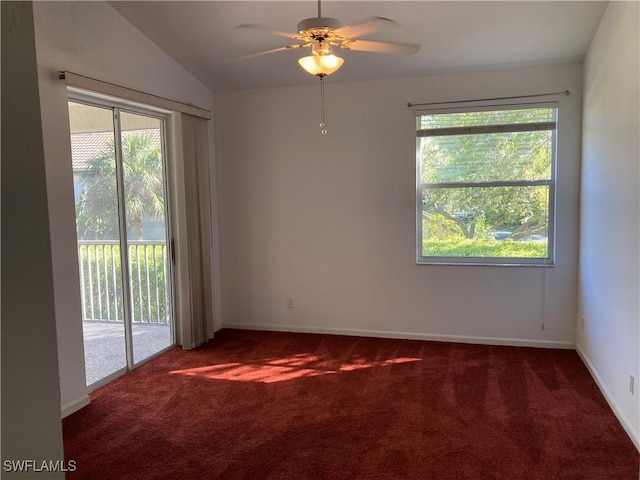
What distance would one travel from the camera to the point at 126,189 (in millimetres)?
3951

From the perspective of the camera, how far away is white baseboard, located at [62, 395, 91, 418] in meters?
3.14

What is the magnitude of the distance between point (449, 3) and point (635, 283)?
2.23 m

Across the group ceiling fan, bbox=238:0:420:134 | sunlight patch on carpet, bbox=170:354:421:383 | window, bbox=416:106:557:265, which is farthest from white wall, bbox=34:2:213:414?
window, bbox=416:106:557:265

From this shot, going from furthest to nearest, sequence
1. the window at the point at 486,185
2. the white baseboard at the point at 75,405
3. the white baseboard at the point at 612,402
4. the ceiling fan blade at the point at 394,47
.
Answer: the window at the point at 486,185
the ceiling fan blade at the point at 394,47
the white baseboard at the point at 75,405
the white baseboard at the point at 612,402

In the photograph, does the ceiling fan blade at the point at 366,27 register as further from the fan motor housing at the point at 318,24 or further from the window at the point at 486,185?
the window at the point at 486,185

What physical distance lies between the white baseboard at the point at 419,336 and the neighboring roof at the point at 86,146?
2.41 meters

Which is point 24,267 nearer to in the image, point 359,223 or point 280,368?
point 280,368

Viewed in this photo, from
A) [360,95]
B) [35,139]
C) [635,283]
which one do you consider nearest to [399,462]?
[635,283]

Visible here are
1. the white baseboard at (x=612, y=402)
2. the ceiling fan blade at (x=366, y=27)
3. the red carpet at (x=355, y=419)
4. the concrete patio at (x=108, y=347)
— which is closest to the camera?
the red carpet at (x=355, y=419)

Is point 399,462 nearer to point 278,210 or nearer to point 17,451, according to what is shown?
point 17,451

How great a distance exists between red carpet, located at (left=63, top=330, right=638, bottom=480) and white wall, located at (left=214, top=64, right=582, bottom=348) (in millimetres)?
465

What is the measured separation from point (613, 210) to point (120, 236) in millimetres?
3671

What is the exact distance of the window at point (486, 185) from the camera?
14.0 ft

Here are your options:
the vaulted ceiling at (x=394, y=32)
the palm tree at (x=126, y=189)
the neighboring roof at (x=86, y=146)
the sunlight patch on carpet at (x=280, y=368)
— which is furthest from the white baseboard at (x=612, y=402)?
the neighboring roof at (x=86, y=146)
